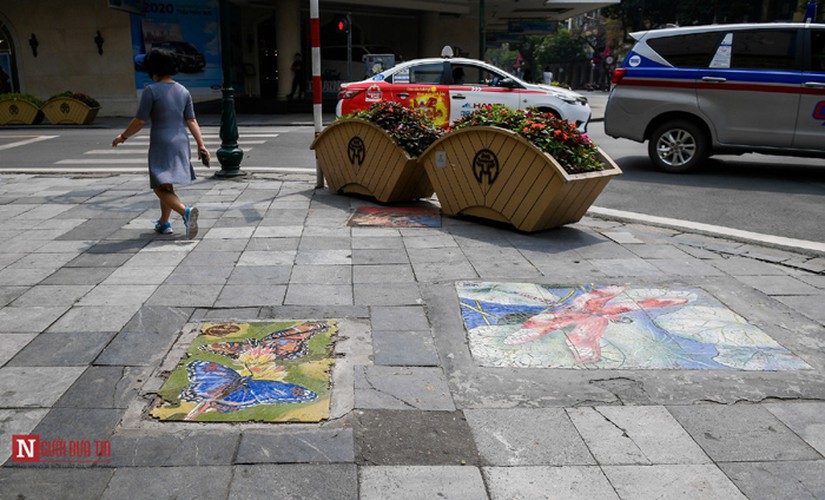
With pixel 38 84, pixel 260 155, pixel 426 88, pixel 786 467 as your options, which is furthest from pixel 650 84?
pixel 38 84

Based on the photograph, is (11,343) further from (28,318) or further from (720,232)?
(720,232)

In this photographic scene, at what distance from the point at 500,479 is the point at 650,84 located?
8603 mm

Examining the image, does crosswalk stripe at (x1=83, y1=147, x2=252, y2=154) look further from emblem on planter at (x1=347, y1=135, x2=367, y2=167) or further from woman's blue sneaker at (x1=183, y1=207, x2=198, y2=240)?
woman's blue sneaker at (x1=183, y1=207, x2=198, y2=240)

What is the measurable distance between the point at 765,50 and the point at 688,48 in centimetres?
100

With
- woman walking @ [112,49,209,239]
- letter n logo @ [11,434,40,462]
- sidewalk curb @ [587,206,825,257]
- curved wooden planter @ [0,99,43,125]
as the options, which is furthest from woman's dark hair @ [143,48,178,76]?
curved wooden planter @ [0,99,43,125]

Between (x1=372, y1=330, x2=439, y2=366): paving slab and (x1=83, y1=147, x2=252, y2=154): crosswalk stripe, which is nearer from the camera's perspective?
(x1=372, y1=330, x2=439, y2=366): paving slab

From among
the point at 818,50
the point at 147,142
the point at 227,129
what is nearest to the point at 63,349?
the point at 227,129

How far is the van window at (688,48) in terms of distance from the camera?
9633 mm

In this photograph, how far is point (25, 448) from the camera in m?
2.84

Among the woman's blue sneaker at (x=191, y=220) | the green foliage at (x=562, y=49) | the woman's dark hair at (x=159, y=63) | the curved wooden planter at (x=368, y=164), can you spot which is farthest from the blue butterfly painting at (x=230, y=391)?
the green foliage at (x=562, y=49)

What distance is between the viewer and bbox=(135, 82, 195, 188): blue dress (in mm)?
5820

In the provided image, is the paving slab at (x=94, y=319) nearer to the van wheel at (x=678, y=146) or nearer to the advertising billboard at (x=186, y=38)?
the van wheel at (x=678, y=146)

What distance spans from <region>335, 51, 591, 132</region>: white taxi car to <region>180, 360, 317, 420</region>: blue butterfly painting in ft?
32.2

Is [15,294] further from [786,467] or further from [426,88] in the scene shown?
[426,88]
